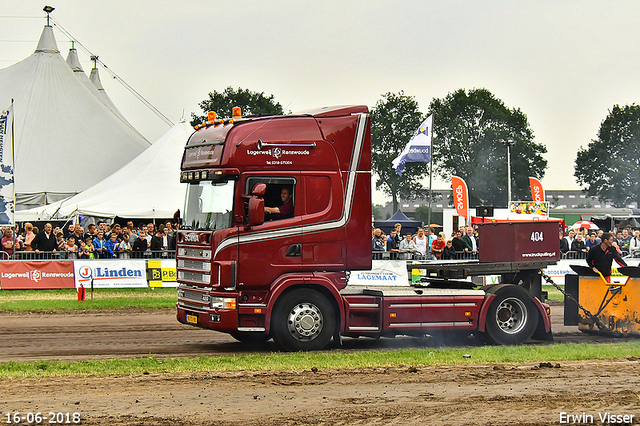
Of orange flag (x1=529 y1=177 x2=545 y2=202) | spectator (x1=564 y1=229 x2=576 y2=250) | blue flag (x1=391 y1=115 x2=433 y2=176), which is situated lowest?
spectator (x1=564 y1=229 x2=576 y2=250)

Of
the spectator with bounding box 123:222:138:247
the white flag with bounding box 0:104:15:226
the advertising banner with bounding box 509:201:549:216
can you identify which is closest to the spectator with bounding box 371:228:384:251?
the spectator with bounding box 123:222:138:247

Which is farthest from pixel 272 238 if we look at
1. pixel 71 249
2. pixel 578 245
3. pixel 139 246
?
pixel 578 245

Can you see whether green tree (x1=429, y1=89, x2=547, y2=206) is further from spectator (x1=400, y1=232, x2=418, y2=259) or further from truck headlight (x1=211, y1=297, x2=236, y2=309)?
truck headlight (x1=211, y1=297, x2=236, y2=309)

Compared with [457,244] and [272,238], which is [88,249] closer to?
[457,244]

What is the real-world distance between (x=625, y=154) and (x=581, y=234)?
67.5 metres

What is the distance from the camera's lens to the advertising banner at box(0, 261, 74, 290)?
21625 mm

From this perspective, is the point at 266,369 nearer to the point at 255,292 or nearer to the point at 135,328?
the point at 255,292

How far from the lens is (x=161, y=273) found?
22.8m

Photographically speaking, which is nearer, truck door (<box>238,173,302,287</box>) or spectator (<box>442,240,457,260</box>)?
truck door (<box>238,173,302,287</box>)

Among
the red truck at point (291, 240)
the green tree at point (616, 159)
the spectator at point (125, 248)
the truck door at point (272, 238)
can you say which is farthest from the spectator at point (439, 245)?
the green tree at point (616, 159)

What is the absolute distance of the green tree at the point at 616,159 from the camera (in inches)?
3408

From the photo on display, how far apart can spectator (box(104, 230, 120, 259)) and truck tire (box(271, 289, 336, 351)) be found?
12.3 metres

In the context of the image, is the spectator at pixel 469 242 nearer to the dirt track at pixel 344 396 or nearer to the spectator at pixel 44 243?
the dirt track at pixel 344 396

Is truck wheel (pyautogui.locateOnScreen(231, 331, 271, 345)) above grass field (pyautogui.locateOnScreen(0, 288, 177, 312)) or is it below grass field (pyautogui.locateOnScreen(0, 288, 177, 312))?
below
